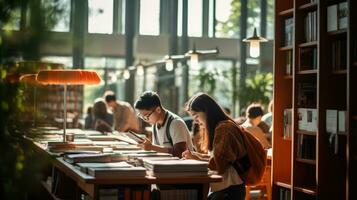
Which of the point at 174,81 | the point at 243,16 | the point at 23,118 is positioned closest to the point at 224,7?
the point at 243,16

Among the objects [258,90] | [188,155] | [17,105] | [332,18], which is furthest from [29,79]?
[258,90]

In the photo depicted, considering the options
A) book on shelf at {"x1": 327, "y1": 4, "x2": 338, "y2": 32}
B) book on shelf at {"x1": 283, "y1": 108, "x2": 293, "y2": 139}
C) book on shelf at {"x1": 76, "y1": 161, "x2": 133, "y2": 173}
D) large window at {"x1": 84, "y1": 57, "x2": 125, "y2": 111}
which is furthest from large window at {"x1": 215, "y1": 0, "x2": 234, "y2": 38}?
book on shelf at {"x1": 76, "y1": 161, "x2": 133, "y2": 173}

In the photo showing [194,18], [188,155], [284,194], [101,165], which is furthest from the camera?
[194,18]

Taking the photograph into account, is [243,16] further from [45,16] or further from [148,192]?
[45,16]

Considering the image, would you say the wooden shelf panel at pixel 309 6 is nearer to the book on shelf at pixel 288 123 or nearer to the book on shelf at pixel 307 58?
the book on shelf at pixel 307 58

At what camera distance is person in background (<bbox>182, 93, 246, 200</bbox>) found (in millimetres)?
4375

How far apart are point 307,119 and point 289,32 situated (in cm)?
83

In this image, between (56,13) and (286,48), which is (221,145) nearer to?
(286,48)

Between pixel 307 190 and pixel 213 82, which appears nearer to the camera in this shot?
pixel 307 190

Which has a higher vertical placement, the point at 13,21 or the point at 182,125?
the point at 13,21

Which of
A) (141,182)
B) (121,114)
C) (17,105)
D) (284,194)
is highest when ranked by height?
(17,105)

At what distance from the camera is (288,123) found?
5.88 m

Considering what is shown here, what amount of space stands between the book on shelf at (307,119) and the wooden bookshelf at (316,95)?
4 centimetres

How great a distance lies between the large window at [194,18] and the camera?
18047 mm
